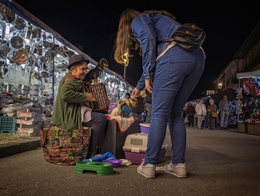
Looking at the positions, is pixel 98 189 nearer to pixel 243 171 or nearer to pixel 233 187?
pixel 233 187

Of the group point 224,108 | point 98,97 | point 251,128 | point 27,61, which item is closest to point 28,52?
point 27,61

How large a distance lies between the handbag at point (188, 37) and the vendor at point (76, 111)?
1.63 meters

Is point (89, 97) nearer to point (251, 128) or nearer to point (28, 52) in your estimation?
point (28, 52)

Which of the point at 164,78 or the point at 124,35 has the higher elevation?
the point at 124,35

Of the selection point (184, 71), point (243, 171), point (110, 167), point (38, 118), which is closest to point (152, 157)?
point (110, 167)

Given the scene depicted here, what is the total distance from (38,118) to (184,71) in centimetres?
498

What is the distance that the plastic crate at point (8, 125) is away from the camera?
22.2 feet

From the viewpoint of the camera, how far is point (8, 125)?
682 centimetres

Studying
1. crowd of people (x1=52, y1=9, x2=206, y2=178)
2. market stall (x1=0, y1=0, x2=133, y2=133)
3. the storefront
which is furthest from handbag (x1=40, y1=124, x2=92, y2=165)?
the storefront

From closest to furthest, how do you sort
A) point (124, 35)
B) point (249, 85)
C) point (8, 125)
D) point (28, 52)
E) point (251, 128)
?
1. point (124, 35)
2. point (8, 125)
3. point (28, 52)
4. point (251, 128)
5. point (249, 85)

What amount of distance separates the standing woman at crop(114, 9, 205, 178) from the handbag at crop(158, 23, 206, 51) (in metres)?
0.07

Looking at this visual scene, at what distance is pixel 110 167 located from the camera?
119 inches

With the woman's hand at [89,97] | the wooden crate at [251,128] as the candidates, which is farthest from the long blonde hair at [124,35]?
the wooden crate at [251,128]

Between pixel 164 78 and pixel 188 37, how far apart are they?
0.51 m
